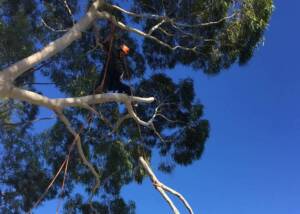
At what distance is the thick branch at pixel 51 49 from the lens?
748 cm

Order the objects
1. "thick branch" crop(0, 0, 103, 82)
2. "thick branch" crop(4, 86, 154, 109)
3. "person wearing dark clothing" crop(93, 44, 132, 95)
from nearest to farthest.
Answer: "thick branch" crop(0, 0, 103, 82) < "thick branch" crop(4, 86, 154, 109) < "person wearing dark clothing" crop(93, 44, 132, 95)

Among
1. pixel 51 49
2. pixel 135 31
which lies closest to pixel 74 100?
pixel 51 49

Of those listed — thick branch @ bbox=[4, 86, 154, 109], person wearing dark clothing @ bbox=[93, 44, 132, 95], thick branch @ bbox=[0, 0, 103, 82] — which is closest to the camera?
thick branch @ bbox=[0, 0, 103, 82]

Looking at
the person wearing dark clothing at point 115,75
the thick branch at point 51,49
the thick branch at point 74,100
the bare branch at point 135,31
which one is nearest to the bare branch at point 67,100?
the thick branch at point 74,100

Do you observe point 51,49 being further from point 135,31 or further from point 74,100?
point 135,31

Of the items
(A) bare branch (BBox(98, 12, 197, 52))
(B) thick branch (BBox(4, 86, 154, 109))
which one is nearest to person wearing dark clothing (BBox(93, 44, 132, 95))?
(A) bare branch (BBox(98, 12, 197, 52))

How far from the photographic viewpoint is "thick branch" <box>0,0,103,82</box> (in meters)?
7.48

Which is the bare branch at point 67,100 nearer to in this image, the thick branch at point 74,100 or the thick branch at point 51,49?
the thick branch at point 74,100

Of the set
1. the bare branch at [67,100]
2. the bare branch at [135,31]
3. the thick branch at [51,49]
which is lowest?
the bare branch at [67,100]

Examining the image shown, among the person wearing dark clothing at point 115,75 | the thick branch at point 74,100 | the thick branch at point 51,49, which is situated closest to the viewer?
the thick branch at point 51,49

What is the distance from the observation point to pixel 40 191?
1319 cm

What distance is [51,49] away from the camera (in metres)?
8.19

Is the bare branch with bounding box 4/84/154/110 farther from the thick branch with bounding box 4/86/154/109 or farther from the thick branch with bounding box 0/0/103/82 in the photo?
the thick branch with bounding box 0/0/103/82

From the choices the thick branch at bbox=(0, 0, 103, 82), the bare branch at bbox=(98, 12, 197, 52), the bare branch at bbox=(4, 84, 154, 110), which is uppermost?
the bare branch at bbox=(98, 12, 197, 52)
